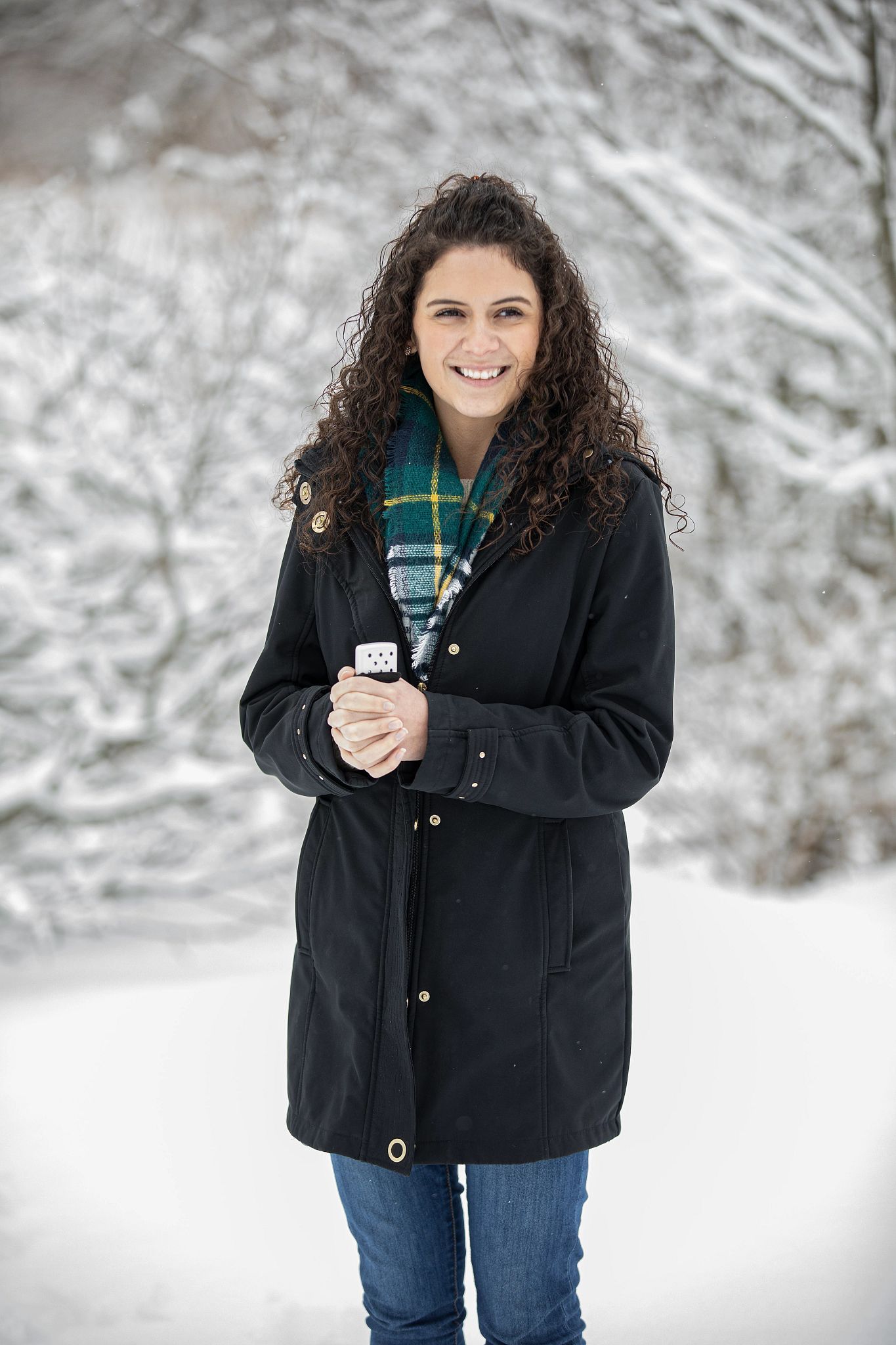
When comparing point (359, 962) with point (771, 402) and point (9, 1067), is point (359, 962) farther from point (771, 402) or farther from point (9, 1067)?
point (771, 402)

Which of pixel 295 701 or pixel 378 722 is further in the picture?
pixel 295 701

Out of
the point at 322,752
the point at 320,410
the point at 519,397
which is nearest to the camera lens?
the point at 322,752

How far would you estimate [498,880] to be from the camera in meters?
1.43

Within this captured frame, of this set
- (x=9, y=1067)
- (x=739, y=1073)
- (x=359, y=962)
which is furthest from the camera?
(x=9, y=1067)

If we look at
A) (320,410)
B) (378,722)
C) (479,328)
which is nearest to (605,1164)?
(378,722)

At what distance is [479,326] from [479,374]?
0.20ft

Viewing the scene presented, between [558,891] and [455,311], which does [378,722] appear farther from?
[455,311]

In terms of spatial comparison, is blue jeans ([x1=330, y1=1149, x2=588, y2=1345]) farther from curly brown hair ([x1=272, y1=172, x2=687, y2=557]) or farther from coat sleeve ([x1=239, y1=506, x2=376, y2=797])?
curly brown hair ([x1=272, y1=172, x2=687, y2=557])

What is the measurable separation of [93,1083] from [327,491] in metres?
2.01

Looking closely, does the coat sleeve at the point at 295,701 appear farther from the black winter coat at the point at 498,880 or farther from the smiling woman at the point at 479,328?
the smiling woman at the point at 479,328

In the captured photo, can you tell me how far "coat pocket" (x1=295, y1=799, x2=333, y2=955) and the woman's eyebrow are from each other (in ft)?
2.25

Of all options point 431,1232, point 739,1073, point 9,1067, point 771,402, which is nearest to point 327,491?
point 431,1232

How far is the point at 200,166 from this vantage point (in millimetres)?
4430

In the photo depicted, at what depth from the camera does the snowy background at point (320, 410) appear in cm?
418
